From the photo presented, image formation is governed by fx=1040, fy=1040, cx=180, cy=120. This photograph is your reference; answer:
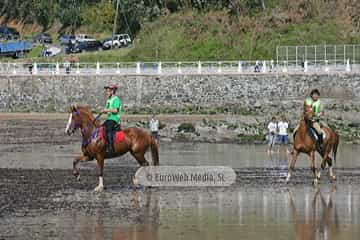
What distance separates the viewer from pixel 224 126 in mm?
40406

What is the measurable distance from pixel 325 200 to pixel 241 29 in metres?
53.4

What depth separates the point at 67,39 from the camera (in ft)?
279

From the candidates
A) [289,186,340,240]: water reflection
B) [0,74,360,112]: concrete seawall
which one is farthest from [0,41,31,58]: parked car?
[289,186,340,240]: water reflection

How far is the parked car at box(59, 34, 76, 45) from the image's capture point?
81.1m

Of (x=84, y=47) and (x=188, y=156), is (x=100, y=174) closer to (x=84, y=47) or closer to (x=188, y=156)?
(x=188, y=156)

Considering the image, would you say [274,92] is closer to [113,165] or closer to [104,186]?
[113,165]

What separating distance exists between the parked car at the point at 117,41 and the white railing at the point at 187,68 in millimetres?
18111

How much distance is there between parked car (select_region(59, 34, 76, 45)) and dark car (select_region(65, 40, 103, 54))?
919 mm

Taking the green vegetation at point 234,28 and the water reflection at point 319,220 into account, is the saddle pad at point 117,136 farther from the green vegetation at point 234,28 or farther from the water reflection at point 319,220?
the green vegetation at point 234,28

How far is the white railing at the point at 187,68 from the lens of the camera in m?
57.2

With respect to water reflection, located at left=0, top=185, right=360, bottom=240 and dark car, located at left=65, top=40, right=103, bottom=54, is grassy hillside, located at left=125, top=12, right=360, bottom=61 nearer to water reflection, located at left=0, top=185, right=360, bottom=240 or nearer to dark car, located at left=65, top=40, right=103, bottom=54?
dark car, located at left=65, top=40, right=103, bottom=54

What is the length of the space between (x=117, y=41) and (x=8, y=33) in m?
18.3

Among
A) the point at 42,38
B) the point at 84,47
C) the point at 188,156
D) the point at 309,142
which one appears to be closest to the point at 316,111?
the point at 309,142

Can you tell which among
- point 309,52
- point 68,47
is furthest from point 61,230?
point 68,47
